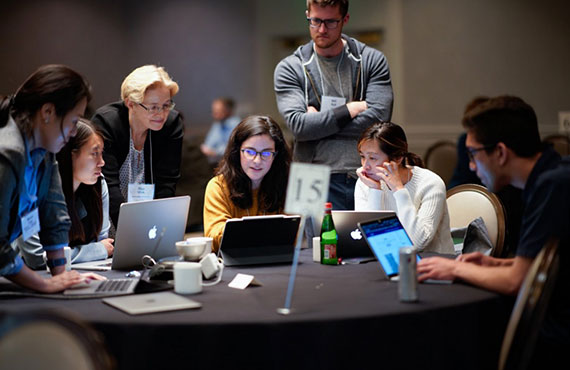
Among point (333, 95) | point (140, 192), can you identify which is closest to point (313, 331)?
point (140, 192)

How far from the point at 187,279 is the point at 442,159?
499cm

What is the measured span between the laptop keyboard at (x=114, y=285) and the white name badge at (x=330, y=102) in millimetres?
1608

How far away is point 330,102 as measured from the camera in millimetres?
3516

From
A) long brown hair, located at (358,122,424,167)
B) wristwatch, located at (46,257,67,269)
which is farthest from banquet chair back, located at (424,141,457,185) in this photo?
wristwatch, located at (46,257,67,269)

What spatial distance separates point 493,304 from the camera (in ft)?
6.56

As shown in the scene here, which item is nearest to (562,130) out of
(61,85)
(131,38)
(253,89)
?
(253,89)

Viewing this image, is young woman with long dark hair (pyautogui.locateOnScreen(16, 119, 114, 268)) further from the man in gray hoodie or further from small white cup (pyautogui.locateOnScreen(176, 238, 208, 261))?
the man in gray hoodie

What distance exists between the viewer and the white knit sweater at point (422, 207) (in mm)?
2846

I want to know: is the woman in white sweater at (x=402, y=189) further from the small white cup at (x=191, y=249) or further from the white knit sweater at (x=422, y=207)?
the small white cup at (x=191, y=249)

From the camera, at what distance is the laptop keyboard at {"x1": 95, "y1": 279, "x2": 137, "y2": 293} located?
2.13 metres

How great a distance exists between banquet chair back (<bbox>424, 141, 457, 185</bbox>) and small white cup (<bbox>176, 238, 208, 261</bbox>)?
4.51 metres

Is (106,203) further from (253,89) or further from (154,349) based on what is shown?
(253,89)

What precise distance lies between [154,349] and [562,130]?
658 cm

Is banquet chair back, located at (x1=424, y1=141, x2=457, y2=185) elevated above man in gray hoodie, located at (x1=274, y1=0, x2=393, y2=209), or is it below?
below
